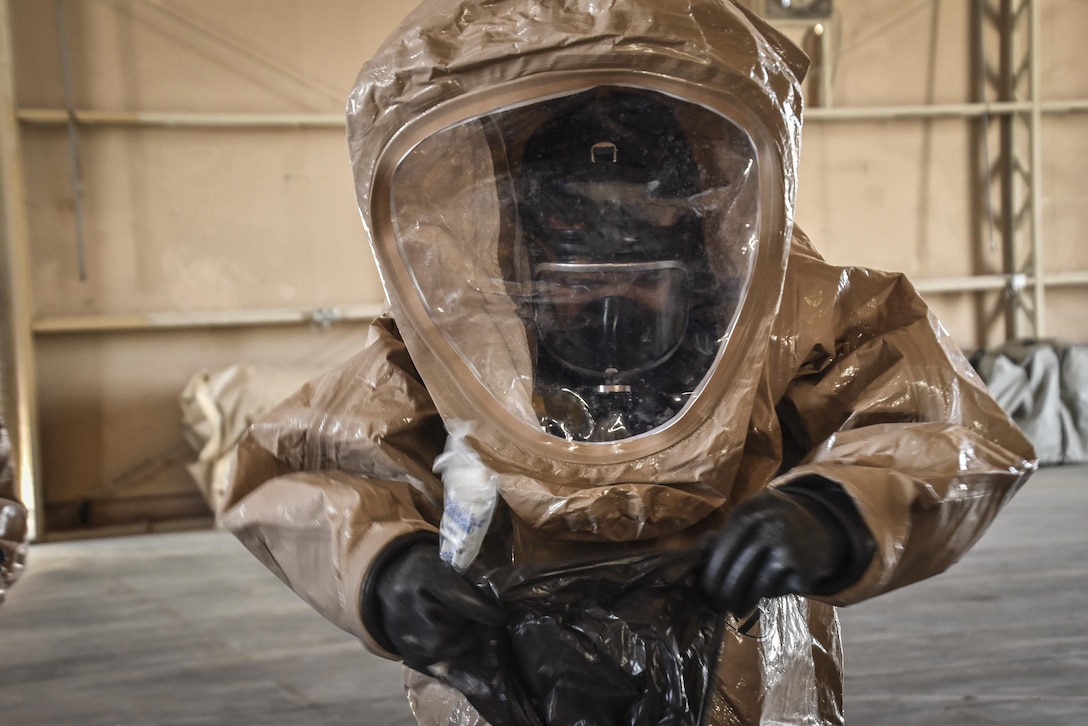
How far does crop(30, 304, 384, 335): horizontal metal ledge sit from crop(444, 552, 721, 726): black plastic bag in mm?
3821

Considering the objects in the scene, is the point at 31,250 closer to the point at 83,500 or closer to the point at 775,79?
the point at 83,500

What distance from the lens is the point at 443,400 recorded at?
1.08 metres

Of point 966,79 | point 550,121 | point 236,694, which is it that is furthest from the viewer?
point 966,79

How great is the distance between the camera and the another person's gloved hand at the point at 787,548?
2.88ft

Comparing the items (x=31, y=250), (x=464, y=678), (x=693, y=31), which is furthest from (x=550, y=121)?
(x=31, y=250)

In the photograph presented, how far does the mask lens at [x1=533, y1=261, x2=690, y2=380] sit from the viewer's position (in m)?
1.11

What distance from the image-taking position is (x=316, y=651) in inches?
92.2

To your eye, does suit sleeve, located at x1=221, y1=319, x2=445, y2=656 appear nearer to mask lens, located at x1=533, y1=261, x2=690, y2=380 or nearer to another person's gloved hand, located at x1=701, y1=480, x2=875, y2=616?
mask lens, located at x1=533, y1=261, x2=690, y2=380

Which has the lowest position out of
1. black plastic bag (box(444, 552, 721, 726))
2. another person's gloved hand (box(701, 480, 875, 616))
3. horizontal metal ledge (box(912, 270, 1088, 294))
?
black plastic bag (box(444, 552, 721, 726))

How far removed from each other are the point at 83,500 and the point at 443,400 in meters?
4.14

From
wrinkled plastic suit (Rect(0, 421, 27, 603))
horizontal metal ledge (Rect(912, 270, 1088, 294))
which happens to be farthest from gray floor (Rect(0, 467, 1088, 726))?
horizontal metal ledge (Rect(912, 270, 1088, 294))

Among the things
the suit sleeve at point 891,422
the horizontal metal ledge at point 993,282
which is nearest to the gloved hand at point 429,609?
the suit sleeve at point 891,422

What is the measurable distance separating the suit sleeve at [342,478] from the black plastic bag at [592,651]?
0.12 metres

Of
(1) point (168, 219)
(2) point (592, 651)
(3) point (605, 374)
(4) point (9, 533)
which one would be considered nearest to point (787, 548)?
(2) point (592, 651)
